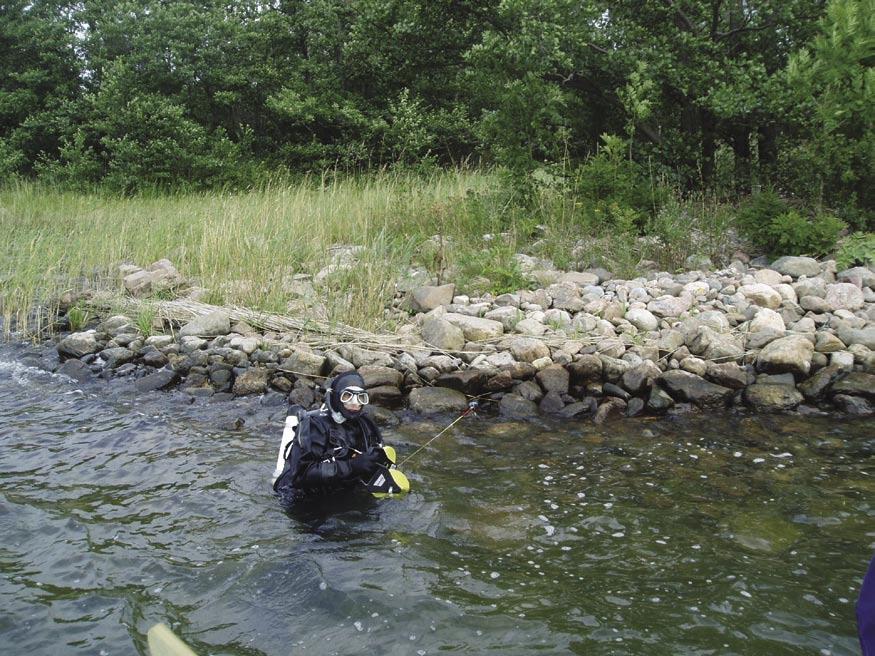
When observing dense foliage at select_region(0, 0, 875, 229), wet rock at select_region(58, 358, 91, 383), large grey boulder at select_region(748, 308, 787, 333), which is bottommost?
wet rock at select_region(58, 358, 91, 383)

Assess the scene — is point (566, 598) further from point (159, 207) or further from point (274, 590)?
point (159, 207)

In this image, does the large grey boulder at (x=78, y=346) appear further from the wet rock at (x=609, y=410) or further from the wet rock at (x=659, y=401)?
the wet rock at (x=659, y=401)

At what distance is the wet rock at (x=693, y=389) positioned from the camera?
23.6 ft

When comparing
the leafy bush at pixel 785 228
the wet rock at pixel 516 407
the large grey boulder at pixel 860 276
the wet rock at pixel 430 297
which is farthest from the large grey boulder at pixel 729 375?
the wet rock at pixel 430 297

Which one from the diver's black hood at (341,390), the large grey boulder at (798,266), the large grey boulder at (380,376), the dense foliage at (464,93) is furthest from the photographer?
the dense foliage at (464,93)

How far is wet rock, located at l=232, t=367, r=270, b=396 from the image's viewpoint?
7648 millimetres

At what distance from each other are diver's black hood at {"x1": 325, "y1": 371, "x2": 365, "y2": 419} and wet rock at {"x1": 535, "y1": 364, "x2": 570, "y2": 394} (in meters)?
2.84

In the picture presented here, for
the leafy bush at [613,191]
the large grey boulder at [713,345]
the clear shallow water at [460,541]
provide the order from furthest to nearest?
the leafy bush at [613,191] → the large grey boulder at [713,345] → the clear shallow water at [460,541]

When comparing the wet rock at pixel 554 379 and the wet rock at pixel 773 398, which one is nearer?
the wet rock at pixel 773 398

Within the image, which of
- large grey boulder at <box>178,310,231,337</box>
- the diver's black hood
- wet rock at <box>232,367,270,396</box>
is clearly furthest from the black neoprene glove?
large grey boulder at <box>178,310,231,337</box>

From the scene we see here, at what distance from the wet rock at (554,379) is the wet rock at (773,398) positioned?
1728 mm

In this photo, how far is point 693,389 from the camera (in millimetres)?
7215

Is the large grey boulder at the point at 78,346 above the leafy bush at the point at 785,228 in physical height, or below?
below

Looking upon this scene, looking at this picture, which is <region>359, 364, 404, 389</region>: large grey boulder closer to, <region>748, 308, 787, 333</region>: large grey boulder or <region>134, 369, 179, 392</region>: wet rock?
<region>134, 369, 179, 392</region>: wet rock
